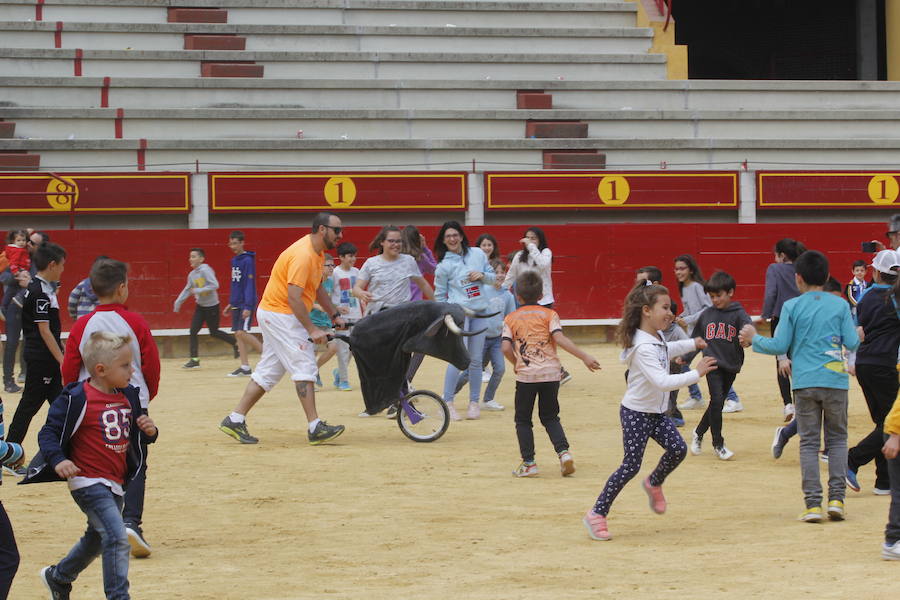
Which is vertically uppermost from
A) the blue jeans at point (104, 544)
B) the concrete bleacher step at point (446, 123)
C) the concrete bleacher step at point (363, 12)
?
the concrete bleacher step at point (363, 12)

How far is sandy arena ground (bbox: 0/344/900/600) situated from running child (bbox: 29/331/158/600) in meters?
0.56

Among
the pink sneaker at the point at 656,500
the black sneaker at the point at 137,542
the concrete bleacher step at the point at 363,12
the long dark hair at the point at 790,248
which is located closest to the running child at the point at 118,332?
the black sneaker at the point at 137,542

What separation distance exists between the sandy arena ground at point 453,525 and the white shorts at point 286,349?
1.90 ft

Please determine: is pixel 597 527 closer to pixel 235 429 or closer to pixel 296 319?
pixel 296 319

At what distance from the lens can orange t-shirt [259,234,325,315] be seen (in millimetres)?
9250

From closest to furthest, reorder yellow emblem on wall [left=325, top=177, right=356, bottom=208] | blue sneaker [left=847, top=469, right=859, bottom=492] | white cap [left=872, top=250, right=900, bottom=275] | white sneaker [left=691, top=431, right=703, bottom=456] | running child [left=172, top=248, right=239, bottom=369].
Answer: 1. white cap [left=872, top=250, right=900, bottom=275]
2. blue sneaker [left=847, top=469, right=859, bottom=492]
3. white sneaker [left=691, top=431, right=703, bottom=456]
4. running child [left=172, top=248, right=239, bottom=369]
5. yellow emblem on wall [left=325, top=177, right=356, bottom=208]

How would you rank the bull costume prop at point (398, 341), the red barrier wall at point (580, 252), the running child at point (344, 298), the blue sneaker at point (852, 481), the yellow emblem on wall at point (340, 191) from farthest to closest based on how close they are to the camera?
the yellow emblem on wall at point (340, 191) < the red barrier wall at point (580, 252) < the running child at point (344, 298) < the bull costume prop at point (398, 341) < the blue sneaker at point (852, 481)

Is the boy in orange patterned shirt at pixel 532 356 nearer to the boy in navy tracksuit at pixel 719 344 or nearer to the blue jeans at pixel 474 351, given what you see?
the boy in navy tracksuit at pixel 719 344

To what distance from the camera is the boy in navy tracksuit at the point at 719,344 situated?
8.92 metres

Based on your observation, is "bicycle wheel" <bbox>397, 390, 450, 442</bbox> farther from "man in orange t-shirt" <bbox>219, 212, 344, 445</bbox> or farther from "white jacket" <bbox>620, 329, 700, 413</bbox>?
"white jacket" <bbox>620, 329, 700, 413</bbox>

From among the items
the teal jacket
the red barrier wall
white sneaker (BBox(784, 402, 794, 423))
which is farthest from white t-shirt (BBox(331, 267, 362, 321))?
the teal jacket

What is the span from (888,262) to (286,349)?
4.38 m

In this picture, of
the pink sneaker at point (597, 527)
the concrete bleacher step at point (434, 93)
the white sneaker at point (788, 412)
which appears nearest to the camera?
the pink sneaker at point (597, 527)

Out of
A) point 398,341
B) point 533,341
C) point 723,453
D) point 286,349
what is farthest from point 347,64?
point 533,341
